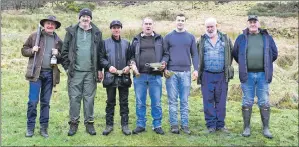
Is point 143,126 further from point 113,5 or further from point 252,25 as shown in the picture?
point 113,5

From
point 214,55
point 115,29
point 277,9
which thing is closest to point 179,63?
point 214,55

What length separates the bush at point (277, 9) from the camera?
3753 centimetres

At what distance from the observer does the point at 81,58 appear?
25.9 feet

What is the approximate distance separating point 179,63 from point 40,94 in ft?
9.54

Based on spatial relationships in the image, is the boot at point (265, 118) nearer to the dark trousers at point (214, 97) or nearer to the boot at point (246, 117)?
the boot at point (246, 117)

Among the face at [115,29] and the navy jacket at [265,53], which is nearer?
the face at [115,29]

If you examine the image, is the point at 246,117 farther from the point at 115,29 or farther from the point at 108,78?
the point at 115,29

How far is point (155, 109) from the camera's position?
831cm

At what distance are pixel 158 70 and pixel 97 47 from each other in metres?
1.30

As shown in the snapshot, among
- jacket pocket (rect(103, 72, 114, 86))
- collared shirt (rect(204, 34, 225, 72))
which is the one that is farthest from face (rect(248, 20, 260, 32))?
jacket pocket (rect(103, 72, 114, 86))

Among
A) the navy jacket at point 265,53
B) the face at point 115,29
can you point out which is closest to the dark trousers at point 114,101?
the face at point 115,29

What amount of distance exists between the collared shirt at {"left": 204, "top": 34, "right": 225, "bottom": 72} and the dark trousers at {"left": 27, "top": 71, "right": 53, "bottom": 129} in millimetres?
3251

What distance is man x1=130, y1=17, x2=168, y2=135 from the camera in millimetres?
8070

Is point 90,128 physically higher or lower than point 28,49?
lower
